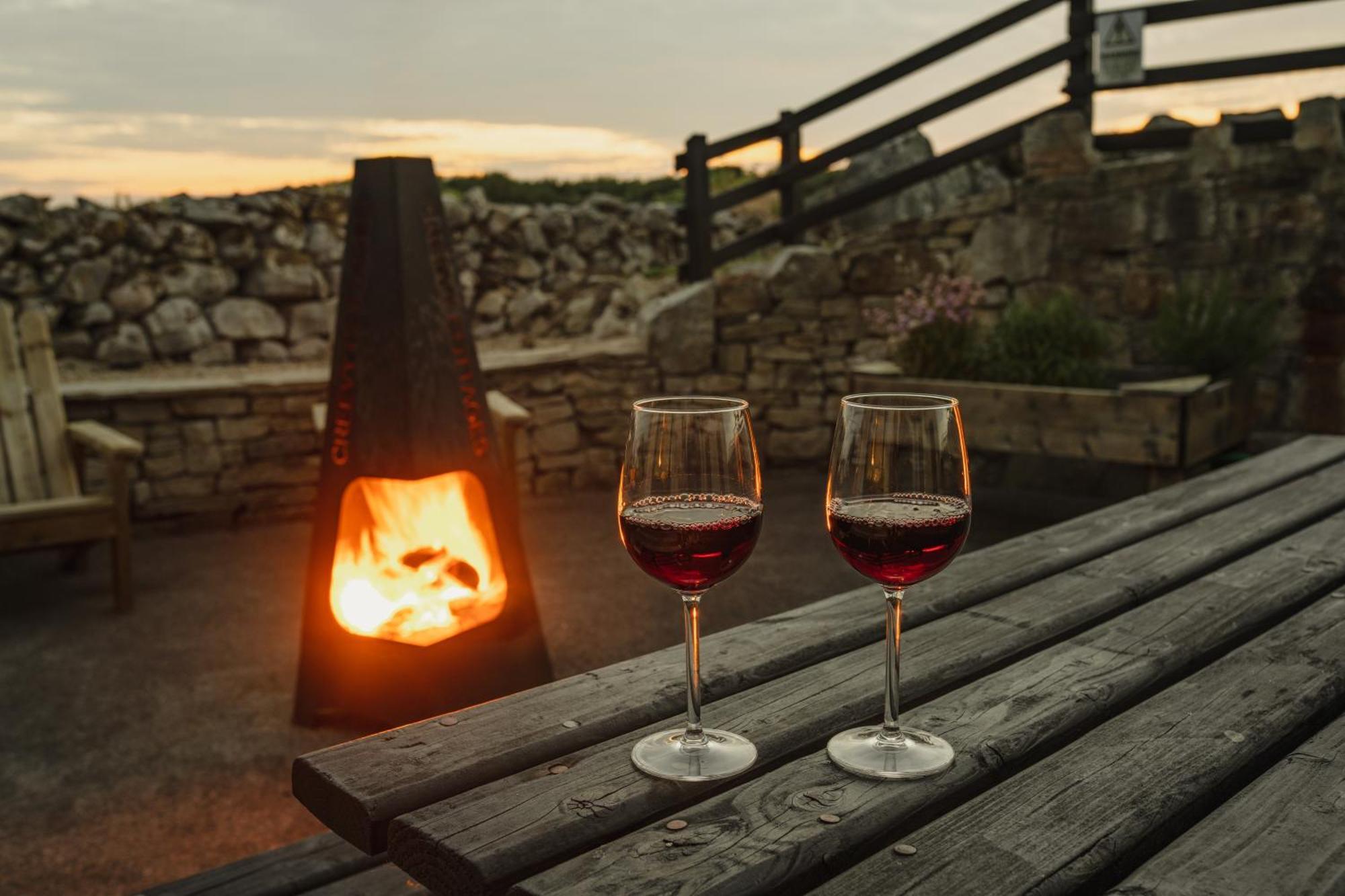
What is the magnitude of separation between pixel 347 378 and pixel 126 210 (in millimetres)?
5697

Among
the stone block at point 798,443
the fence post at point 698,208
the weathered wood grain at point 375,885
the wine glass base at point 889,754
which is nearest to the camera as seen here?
the wine glass base at point 889,754

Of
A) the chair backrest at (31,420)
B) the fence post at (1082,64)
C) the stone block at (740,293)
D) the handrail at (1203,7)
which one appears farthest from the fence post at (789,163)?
the chair backrest at (31,420)

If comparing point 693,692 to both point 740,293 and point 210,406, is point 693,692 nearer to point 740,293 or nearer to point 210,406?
point 210,406

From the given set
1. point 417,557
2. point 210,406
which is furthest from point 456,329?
point 210,406

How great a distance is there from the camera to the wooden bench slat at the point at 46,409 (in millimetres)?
4770

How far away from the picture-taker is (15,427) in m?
4.71

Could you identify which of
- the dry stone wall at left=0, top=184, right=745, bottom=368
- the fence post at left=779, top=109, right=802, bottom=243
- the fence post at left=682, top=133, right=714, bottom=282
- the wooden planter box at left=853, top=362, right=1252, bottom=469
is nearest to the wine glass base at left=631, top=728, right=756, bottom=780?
the wooden planter box at left=853, top=362, right=1252, bottom=469

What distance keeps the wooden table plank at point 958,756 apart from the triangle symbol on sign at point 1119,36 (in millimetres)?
5661

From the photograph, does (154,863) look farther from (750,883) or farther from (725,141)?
(725,141)

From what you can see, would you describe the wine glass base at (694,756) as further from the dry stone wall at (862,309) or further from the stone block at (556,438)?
the stone block at (556,438)

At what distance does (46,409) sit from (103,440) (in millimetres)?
516

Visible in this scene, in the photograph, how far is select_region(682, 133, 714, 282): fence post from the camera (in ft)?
22.6

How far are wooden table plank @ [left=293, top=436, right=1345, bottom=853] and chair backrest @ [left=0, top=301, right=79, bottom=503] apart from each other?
4.28 meters

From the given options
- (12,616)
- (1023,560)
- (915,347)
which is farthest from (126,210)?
(1023,560)
